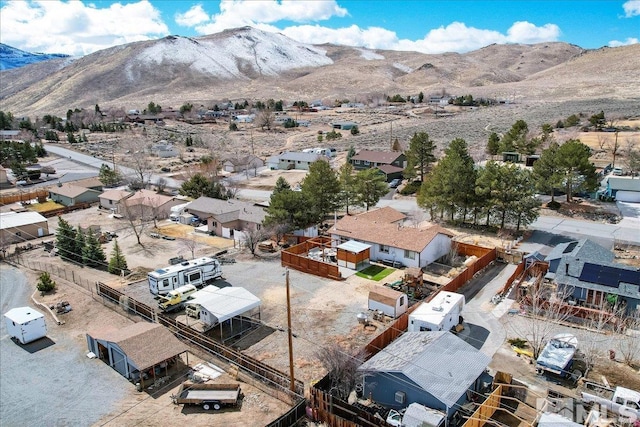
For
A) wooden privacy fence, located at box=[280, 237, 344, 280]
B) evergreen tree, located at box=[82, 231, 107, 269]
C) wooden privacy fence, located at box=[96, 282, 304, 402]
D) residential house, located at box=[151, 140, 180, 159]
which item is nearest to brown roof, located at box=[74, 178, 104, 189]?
residential house, located at box=[151, 140, 180, 159]

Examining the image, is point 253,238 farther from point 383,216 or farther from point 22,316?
point 22,316

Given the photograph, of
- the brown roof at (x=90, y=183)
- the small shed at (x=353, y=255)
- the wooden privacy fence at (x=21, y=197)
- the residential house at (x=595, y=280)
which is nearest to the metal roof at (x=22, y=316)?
the small shed at (x=353, y=255)

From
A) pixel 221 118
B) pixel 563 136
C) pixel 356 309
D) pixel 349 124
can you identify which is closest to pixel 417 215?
pixel 356 309

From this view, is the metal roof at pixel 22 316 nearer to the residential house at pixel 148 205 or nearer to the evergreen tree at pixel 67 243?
the evergreen tree at pixel 67 243

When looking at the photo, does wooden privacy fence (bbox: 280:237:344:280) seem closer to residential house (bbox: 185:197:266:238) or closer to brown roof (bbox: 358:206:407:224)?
brown roof (bbox: 358:206:407:224)

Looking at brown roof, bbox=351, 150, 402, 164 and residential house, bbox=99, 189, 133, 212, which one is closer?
residential house, bbox=99, 189, 133, 212
